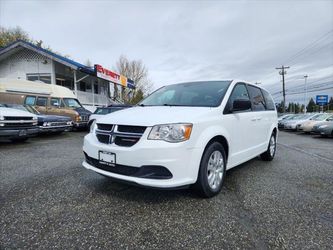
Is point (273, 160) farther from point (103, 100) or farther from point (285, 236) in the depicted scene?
point (103, 100)

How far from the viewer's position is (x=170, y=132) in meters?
2.75

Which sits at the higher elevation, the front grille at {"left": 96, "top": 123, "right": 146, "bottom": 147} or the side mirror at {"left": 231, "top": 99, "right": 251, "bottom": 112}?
the side mirror at {"left": 231, "top": 99, "right": 251, "bottom": 112}

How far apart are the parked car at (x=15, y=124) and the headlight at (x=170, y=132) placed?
616 centimetres

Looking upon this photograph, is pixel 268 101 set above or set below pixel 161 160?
above

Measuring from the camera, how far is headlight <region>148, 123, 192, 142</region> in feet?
8.96

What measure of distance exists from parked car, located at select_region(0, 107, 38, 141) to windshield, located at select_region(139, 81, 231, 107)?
16.5 feet

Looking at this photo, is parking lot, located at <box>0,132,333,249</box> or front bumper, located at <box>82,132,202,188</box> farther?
front bumper, located at <box>82,132,202,188</box>

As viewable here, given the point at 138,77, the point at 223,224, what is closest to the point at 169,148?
the point at 223,224

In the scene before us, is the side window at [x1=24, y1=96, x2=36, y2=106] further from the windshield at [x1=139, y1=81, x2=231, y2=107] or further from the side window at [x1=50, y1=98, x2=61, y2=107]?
the windshield at [x1=139, y1=81, x2=231, y2=107]

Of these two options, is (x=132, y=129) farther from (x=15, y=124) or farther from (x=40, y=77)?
(x=40, y=77)

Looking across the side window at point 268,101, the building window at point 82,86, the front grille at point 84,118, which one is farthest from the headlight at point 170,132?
the building window at point 82,86

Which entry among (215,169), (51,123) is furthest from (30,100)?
(215,169)

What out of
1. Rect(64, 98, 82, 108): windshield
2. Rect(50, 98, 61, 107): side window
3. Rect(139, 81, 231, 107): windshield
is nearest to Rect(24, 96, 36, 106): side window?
Rect(50, 98, 61, 107): side window

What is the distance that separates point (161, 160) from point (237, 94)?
213 cm
